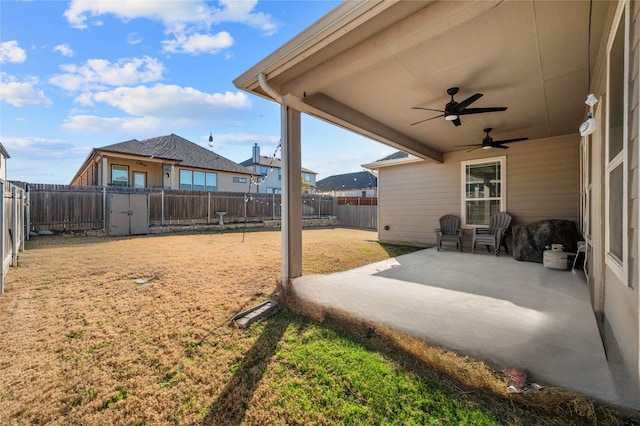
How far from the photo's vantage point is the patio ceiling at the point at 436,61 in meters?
2.11

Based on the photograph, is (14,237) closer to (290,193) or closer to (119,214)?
(119,214)

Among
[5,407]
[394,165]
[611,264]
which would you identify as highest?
[394,165]

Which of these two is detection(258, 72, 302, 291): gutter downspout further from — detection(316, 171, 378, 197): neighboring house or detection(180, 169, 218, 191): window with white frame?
detection(316, 171, 378, 197): neighboring house

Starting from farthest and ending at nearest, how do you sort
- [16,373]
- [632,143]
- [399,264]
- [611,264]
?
[399,264], [611,264], [16,373], [632,143]

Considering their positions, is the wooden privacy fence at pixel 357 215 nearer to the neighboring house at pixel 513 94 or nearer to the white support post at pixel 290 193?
the neighboring house at pixel 513 94

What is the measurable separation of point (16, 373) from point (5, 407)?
0.40 m

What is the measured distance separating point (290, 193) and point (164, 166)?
13.2 metres

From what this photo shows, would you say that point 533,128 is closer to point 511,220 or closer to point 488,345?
point 511,220

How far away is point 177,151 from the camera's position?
575 inches

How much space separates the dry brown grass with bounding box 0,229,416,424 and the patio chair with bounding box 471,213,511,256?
11.9ft

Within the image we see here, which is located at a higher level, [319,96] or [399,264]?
[319,96]

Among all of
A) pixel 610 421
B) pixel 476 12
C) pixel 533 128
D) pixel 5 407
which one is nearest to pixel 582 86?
pixel 533 128

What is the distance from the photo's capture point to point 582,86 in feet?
11.0

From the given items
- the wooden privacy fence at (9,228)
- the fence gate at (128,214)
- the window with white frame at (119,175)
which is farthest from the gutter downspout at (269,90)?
the window with white frame at (119,175)
